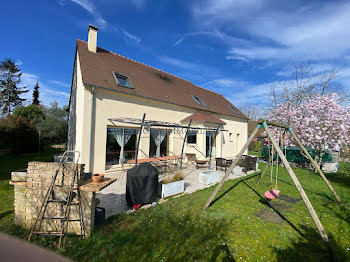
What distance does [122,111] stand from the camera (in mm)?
9594

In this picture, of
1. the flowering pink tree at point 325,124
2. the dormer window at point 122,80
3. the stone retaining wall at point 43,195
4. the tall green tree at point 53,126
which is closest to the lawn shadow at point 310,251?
the stone retaining wall at point 43,195

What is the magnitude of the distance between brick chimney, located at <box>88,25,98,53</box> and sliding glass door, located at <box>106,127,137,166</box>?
596 cm

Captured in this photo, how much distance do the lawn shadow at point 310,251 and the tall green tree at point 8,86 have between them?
41209mm

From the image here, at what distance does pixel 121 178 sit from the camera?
836 cm

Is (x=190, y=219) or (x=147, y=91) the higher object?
(x=147, y=91)

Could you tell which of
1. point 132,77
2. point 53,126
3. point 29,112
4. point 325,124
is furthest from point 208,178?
point 29,112

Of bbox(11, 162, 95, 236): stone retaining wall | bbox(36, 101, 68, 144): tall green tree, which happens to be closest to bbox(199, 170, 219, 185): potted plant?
bbox(11, 162, 95, 236): stone retaining wall

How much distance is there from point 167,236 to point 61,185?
257 centimetres

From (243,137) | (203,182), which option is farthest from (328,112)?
(203,182)

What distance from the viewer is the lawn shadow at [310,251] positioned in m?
3.26

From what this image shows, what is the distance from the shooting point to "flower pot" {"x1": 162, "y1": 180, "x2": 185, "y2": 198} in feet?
19.4

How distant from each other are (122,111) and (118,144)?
6.14 feet

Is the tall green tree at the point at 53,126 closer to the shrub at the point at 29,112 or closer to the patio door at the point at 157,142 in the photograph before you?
the shrub at the point at 29,112

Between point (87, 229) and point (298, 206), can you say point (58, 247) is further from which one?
point (298, 206)
